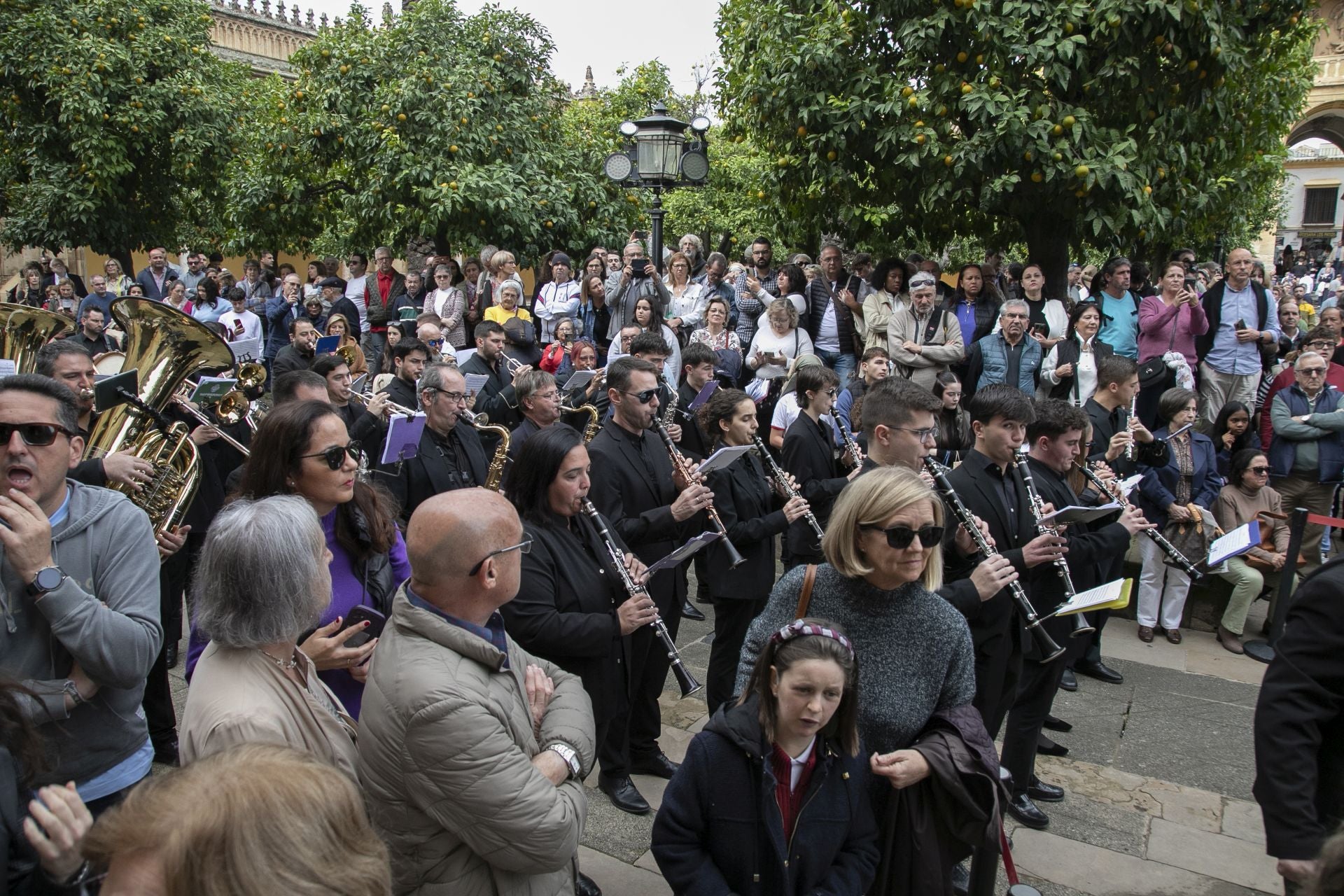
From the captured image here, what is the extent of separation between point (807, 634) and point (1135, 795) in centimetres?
320

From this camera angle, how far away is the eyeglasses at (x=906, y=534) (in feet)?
9.25

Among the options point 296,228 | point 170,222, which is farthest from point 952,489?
point 170,222

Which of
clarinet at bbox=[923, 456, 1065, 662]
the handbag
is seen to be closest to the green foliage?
clarinet at bbox=[923, 456, 1065, 662]

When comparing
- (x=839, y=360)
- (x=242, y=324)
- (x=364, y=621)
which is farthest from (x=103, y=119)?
(x=364, y=621)

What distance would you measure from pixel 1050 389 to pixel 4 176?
58.7 feet

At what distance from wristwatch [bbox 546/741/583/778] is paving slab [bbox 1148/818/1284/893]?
311cm

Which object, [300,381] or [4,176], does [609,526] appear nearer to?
[300,381]

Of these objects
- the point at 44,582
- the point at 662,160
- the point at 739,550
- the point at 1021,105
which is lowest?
the point at 739,550

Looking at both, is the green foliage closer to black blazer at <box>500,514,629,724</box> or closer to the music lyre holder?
the music lyre holder

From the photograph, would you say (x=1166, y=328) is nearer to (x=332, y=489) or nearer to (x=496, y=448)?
(x=496, y=448)

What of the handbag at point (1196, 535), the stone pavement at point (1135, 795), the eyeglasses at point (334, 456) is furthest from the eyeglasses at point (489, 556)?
the handbag at point (1196, 535)

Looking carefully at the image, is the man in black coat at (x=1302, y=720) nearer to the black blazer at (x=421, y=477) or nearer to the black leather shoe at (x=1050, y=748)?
the black leather shoe at (x=1050, y=748)

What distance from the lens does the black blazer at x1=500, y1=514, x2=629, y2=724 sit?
3.54m

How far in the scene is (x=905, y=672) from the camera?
113 inches
